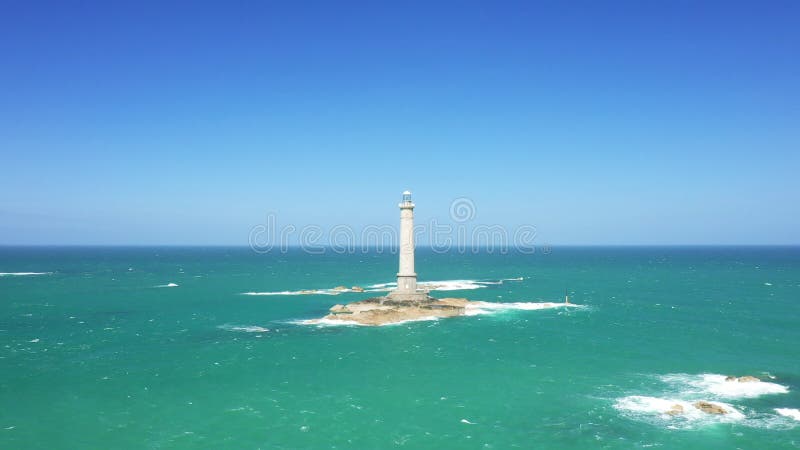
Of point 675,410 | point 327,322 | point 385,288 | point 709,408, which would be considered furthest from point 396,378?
point 385,288

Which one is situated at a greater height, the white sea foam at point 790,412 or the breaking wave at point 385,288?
the breaking wave at point 385,288

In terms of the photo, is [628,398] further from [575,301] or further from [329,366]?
[575,301]

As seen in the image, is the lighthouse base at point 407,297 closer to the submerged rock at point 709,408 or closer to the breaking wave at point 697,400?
the breaking wave at point 697,400

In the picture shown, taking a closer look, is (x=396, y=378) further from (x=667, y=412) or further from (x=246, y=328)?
(x=246, y=328)

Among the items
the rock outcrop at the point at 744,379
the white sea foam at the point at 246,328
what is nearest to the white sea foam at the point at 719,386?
the rock outcrop at the point at 744,379

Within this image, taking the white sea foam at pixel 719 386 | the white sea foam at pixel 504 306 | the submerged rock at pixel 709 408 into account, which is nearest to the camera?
the submerged rock at pixel 709 408

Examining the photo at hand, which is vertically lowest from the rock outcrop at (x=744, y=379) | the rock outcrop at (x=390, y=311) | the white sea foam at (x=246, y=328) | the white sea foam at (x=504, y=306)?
the rock outcrop at (x=744, y=379)

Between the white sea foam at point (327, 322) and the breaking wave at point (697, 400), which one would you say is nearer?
the breaking wave at point (697, 400)
